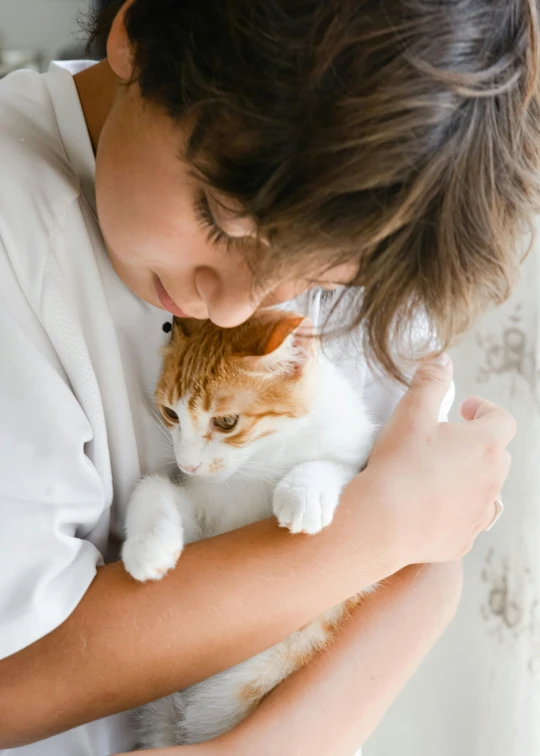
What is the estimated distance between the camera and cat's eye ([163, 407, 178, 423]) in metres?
1.01

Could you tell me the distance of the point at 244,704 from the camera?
910 millimetres

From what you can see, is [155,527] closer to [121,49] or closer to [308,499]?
[308,499]

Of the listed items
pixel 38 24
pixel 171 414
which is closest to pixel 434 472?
pixel 171 414

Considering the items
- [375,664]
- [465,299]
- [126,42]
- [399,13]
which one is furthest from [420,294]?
[375,664]

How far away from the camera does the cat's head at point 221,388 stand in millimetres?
979

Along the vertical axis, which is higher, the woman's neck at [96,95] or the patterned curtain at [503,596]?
the woman's neck at [96,95]

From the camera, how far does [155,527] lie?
0.82 metres

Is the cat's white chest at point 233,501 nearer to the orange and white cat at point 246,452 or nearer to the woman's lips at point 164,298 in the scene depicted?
the orange and white cat at point 246,452

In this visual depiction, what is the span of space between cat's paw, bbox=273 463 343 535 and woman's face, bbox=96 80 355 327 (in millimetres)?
233

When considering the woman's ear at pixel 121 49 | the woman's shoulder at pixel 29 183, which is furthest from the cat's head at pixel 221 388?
the woman's ear at pixel 121 49

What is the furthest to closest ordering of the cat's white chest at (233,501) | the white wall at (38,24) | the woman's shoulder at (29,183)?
the white wall at (38,24)
the cat's white chest at (233,501)
the woman's shoulder at (29,183)

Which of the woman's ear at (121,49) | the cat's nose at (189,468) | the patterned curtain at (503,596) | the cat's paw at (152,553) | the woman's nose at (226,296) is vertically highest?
the woman's ear at (121,49)

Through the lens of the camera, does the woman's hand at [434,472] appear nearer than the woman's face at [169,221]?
No

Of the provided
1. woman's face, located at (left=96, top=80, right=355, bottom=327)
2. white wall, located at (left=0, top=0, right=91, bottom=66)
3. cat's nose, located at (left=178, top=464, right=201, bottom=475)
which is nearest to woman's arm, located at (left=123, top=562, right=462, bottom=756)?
cat's nose, located at (left=178, top=464, right=201, bottom=475)
